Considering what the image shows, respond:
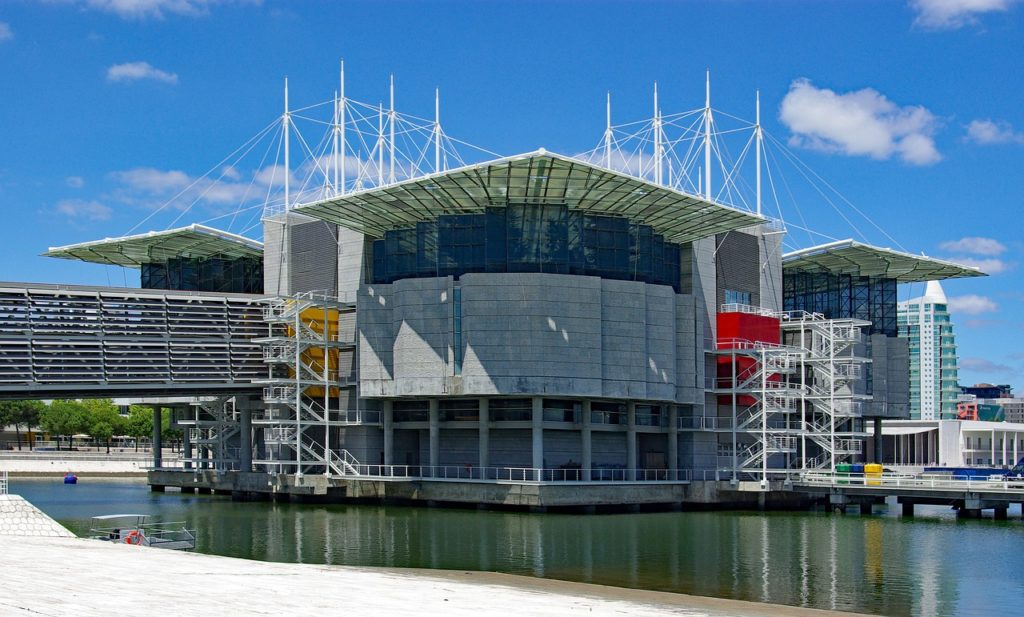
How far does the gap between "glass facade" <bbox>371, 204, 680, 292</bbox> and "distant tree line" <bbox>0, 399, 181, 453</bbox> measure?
96.4 metres

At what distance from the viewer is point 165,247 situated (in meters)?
113

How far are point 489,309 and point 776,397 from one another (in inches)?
1027

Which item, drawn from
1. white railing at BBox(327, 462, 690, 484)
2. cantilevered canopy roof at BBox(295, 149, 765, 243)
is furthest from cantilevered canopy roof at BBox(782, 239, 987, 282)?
white railing at BBox(327, 462, 690, 484)

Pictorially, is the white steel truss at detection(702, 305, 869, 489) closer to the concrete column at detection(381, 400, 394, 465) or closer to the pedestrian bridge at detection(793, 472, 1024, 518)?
the pedestrian bridge at detection(793, 472, 1024, 518)

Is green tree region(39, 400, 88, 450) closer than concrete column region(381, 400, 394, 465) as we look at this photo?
No

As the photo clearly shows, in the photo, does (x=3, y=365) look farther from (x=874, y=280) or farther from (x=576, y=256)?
(x=874, y=280)

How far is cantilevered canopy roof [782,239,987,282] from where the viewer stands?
10850 cm

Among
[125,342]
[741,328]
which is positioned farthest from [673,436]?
[125,342]

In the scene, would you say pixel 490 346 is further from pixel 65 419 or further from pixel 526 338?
pixel 65 419

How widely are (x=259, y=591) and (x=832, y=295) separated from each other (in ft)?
307

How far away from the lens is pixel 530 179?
8000cm

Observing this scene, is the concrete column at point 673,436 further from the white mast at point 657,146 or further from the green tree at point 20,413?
the green tree at point 20,413

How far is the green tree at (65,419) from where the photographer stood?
17450 centimetres

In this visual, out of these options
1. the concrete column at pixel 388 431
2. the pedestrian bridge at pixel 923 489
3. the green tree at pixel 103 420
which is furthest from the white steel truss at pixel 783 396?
the green tree at pixel 103 420
